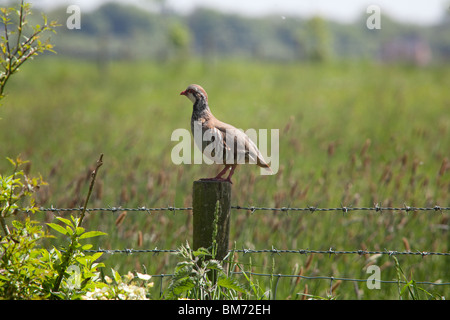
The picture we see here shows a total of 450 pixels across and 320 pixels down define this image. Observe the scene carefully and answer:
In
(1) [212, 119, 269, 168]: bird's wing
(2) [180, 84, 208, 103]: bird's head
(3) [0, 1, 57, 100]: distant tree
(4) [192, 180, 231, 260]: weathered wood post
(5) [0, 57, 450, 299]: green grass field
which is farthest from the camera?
(5) [0, 57, 450, 299]: green grass field

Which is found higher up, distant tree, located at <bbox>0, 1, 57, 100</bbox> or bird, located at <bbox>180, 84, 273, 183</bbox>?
distant tree, located at <bbox>0, 1, 57, 100</bbox>

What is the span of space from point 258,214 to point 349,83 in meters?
16.7

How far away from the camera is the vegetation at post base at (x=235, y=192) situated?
2.73m

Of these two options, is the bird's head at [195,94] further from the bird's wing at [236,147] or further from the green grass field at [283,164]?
the green grass field at [283,164]

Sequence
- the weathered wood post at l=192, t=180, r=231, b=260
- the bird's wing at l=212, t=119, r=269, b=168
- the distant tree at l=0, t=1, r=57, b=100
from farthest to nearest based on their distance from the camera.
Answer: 1. the bird's wing at l=212, t=119, r=269, b=168
2. the weathered wood post at l=192, t=180, r=231, b=260
3. the distant tree at l=0, t=1, r=57, b=100

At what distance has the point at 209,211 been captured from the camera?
299 centimetres

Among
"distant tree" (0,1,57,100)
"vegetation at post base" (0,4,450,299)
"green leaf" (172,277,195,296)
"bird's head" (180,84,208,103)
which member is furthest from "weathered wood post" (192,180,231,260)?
"distant tree" (0,1,57,100)

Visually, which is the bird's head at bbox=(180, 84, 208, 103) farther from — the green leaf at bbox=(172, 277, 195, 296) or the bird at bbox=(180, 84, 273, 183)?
the green leaf at bbox=(172, 277, 195, 296)

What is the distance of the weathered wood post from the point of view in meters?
2.99

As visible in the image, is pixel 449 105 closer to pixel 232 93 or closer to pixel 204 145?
pixel 232 93

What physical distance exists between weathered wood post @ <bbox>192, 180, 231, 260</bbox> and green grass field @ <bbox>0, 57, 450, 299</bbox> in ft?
1.06

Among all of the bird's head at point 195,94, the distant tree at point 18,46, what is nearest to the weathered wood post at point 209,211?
the bird's head at point 195,94

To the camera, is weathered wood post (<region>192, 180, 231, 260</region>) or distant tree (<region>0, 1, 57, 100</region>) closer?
distant tree (<region>0, 1, 57, 100</region>)

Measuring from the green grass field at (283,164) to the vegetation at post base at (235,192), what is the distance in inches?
1.4
